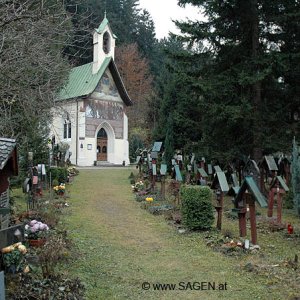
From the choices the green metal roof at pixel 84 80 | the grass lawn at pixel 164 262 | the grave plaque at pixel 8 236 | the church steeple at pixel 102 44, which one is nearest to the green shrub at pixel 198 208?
the grass lawn at pixel 164 262

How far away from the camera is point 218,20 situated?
15586 mm

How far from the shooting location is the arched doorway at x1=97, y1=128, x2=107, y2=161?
116 ft

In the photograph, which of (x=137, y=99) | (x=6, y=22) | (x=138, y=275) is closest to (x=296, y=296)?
(x=138, y=275)

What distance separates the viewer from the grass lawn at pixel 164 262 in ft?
19.1

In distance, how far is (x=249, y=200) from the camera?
870 centimetres

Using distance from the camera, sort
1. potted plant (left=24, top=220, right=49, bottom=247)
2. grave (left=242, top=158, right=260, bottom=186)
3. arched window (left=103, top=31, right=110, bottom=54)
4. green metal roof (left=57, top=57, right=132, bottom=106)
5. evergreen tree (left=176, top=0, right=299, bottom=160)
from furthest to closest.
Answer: arched window (left=103, top=31, right=110, bottom=54)
green metal roof (left=57, top=57, right=132, bottom=106)
evergreen tree (left=176, top=0, right=299, bottom=160)
grave (left=242, top=158, right=260, bottom=186)
potted plant (left=24, top=220, right=49, bottom=247)

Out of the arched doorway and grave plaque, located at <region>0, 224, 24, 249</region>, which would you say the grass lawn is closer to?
grave plaque, located at <region>0, 224, 24, 249</region>

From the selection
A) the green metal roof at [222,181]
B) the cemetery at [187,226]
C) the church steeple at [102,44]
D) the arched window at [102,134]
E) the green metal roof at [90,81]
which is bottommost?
the cemetery at [187,226]

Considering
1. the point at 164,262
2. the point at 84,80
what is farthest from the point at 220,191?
the point at 84,80

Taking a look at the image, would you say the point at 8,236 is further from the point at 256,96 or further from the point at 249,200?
the point at 256,96

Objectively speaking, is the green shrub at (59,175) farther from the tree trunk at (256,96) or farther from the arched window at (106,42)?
the arched window at (106,42)

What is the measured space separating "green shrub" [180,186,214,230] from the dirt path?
19.1 inches

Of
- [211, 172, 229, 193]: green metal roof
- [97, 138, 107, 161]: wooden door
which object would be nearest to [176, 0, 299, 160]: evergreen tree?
[211, 172, 229, 193]: green metal roof

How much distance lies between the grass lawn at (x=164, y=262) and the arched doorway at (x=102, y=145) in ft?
77.4
